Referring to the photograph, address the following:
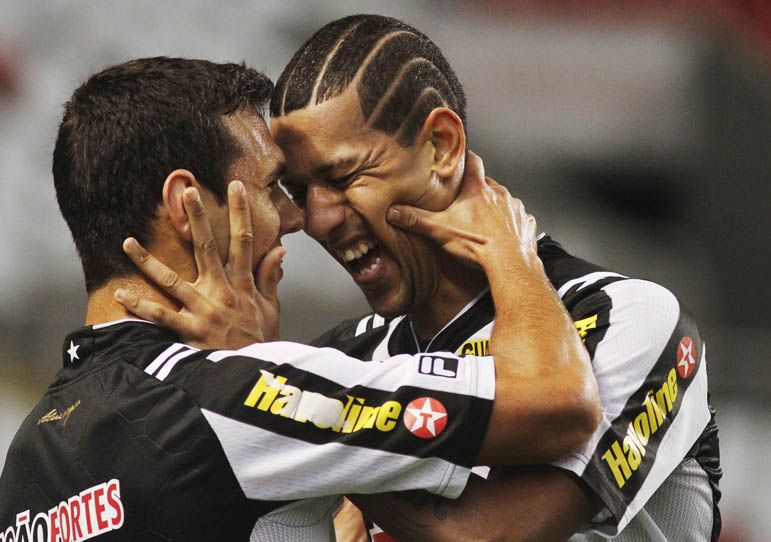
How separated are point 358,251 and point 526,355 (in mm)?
678

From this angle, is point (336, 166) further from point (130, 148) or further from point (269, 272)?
point (130, 148)

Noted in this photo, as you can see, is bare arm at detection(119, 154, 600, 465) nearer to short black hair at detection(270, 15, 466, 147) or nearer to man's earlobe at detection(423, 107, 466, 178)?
man's earlobe at detection(423, 107, 466, 178)

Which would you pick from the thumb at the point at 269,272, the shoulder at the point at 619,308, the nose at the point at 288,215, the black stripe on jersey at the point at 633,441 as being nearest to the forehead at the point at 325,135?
the nose at the point at 288,215

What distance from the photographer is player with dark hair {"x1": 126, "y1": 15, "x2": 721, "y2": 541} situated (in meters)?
1.88

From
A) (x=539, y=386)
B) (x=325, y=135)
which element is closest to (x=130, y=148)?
(x=325, y=135)

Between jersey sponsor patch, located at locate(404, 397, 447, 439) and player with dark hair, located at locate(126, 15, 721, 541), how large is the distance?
0.16m

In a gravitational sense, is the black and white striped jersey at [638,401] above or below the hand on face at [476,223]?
below

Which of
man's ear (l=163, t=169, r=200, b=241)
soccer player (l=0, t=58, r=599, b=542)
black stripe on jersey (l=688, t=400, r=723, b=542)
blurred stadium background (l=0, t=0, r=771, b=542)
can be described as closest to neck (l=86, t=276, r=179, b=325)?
soccer player (l=0, t=58, r=599, b=542)

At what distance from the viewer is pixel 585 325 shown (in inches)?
81.8

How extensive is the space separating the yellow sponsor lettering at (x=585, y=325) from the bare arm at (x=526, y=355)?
91mm

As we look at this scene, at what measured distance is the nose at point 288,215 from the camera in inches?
89.6

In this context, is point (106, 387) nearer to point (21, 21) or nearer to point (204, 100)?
point (204, 100)

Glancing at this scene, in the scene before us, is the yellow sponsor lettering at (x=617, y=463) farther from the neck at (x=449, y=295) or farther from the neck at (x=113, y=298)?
the neck at (x=113, y=298)

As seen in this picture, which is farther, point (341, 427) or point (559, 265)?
point (559, 265)
